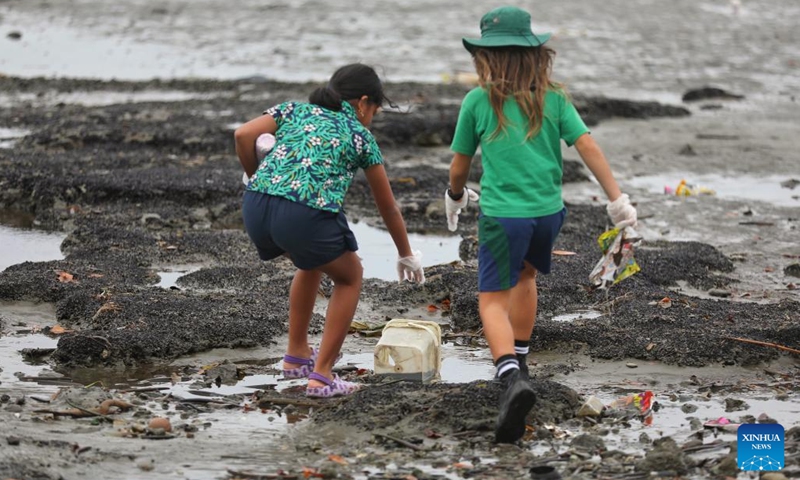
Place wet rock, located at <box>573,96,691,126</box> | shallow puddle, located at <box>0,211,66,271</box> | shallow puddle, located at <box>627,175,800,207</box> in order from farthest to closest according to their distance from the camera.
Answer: wet rock, located at <box>573,96,691,126</box> → shallow puddle, located at <box>627,175,800,207</box> → shallow puddle, located at <box>0,211,66,271</box>

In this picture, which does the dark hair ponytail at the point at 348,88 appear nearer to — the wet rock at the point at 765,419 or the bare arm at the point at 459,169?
the bare arm at the point at 459,169

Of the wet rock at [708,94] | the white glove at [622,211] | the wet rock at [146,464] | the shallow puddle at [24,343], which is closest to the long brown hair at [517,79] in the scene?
the white glove at [622,211]

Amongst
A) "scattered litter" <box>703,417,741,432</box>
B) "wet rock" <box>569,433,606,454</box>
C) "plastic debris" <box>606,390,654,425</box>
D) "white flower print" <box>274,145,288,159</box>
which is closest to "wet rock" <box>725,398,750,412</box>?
"scattered litter" <box>703,417,741,432</box>

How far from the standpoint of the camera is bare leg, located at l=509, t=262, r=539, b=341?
5328 millimetres

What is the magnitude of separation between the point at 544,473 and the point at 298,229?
5.01 ft

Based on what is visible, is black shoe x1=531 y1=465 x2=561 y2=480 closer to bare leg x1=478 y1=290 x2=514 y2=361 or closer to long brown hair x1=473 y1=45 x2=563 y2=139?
bare leg x1=478 y1=290 x2=514 y2=361

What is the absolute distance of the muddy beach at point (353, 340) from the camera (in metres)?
4.61

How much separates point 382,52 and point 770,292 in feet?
45.6

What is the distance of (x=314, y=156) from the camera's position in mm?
5246

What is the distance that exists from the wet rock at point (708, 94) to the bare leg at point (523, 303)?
479 inches

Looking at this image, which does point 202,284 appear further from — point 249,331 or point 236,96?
point 236,96

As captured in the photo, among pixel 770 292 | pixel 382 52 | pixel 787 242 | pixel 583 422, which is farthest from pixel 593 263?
pixel 382 52

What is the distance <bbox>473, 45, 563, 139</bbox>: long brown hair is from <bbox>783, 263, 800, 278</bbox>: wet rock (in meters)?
3.63

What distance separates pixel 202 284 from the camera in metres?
7.43
